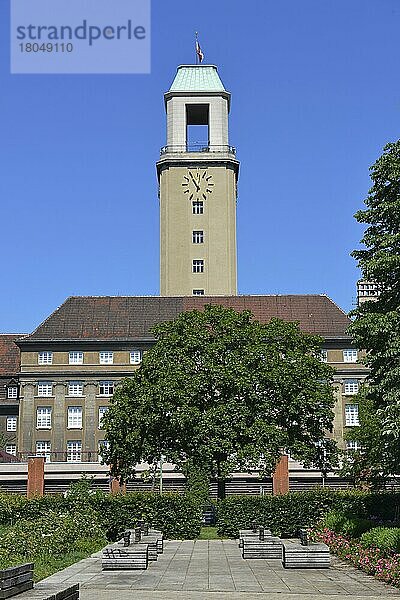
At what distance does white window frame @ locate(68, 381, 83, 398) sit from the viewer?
260 feet

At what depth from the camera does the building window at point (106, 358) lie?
80.2 metres

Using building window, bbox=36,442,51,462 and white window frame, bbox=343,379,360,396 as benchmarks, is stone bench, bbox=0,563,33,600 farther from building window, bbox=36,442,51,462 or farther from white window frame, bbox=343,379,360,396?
white window frame, bbox=343,379,360,396

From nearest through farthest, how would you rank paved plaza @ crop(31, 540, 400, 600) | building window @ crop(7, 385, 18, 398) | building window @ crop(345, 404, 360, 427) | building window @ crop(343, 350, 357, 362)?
paved plaza @ crop(31, 540, 400, 600)
building window @ crop(345, 404, 360, 427)
building window @ crop(343, 350, 357, 362)
building window @ crop(7, 385, 18, 398)

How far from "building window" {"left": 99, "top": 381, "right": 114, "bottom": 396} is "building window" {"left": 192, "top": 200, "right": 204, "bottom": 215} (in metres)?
22.0

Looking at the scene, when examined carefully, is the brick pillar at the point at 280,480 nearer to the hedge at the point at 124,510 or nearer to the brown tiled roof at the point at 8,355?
the hedge at the point at 124,510

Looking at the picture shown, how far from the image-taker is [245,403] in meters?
45.5

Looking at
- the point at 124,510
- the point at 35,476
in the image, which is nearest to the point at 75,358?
the point at 35,476

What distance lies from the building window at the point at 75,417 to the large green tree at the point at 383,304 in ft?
171

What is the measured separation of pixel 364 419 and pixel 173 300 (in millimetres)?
36553

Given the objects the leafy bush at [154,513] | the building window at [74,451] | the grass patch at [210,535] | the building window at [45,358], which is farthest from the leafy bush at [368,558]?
the building window at [45,358]

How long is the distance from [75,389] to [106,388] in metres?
2.69

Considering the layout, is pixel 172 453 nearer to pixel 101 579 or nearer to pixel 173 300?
pixel 101 579

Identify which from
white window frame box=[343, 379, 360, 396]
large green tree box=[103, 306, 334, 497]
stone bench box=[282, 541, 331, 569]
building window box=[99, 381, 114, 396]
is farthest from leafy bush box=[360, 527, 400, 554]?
building window box=[99, 381, 114, 396]

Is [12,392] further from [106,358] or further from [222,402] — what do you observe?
[222,402]
